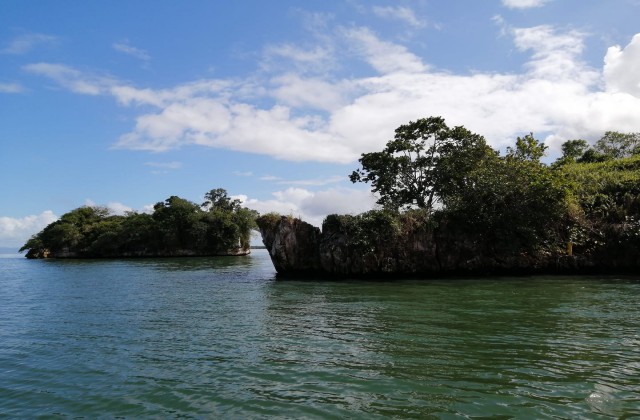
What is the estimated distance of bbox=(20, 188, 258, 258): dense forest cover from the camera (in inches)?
3300

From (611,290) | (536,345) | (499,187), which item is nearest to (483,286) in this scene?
(611,290)

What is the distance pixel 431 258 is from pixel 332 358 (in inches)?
875

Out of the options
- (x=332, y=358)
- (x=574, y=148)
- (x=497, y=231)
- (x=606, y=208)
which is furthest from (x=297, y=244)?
(x=574, y=148)

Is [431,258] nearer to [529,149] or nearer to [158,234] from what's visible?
[529,149]

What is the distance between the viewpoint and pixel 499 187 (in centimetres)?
2989

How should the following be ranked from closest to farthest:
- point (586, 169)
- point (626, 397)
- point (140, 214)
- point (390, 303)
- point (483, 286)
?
point (626, 397)
point (390, 303)
point (483, 286)
point (586, 169)
point (140, 214)

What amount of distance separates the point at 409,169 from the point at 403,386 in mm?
31610

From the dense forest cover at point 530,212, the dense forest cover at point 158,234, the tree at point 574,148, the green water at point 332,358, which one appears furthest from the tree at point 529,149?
the dense forest cover at point 158,234

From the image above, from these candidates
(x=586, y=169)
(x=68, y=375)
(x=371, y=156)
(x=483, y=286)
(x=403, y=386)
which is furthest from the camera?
(x=371, y=156)

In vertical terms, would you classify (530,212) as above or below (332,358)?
above

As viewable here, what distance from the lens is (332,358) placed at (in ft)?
31.7

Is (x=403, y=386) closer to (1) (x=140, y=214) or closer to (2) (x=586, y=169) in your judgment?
(2) (x=586, y=169)

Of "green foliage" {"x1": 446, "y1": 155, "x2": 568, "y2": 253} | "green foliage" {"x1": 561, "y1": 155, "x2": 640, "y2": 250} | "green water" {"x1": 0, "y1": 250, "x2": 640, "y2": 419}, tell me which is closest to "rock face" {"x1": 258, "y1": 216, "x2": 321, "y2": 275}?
"green foliage" {"x1": 446, "y1": 155, "x2": 568, "y2": 253}

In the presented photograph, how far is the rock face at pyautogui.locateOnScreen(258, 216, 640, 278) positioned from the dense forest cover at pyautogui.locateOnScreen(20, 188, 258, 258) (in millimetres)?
54417
